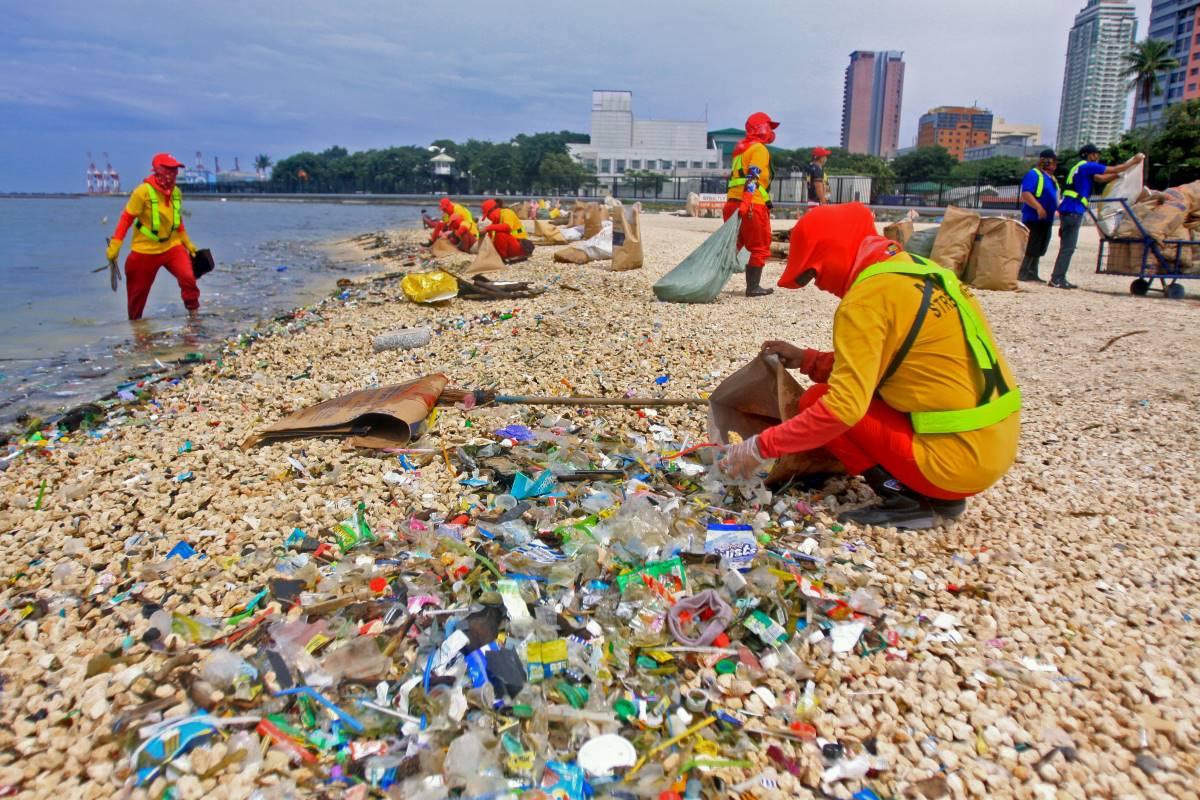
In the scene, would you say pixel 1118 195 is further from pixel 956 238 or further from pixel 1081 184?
pixel 956 238

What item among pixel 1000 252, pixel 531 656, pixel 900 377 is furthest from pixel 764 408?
pixel 1000 252

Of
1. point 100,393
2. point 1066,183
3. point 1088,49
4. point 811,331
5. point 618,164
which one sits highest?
point 1088,49

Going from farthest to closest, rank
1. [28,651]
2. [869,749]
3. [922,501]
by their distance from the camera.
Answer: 1. [922,501]
2. [28,651]
3. [869,749]

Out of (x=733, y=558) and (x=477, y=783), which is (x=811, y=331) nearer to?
(x=733, y=558)

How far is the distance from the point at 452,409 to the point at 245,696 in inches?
96.6

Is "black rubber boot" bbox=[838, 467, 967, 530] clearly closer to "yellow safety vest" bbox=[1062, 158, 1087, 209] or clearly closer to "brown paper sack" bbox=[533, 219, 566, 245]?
"yellow safety vest" bbox=[1062, 158, 1087, 209]

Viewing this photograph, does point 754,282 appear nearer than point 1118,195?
Yes

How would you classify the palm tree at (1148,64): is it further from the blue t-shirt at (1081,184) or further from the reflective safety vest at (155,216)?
the reflective safety vest at (155,216)

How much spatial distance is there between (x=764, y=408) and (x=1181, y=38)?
300 ft

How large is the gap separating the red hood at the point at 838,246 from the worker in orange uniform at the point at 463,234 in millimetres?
11970

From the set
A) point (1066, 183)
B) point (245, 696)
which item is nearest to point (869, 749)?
point (245, 696)

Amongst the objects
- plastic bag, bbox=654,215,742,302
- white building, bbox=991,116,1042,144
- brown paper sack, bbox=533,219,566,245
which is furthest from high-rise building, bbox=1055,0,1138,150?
plastic bag, bbox=654,215,742,302

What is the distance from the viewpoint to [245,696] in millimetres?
1837

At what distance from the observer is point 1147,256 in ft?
27.2
